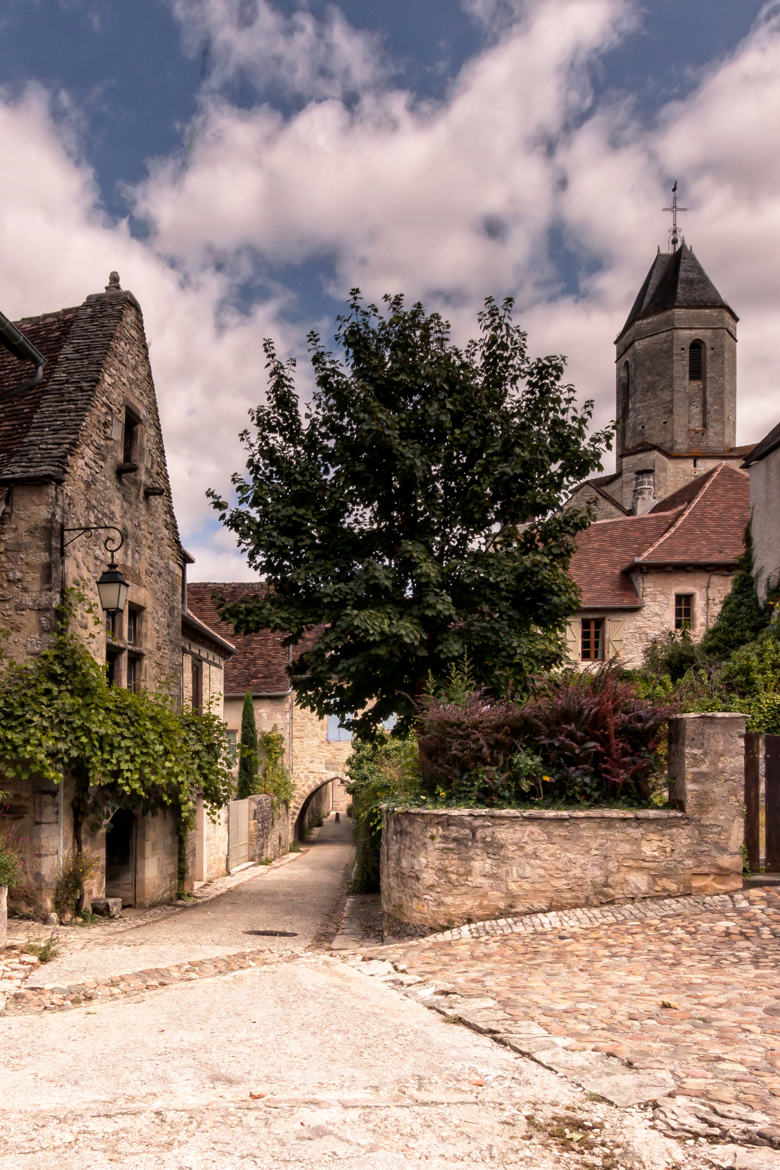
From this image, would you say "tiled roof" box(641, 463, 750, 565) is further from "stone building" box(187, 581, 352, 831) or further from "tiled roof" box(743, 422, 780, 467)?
"stone building" box(187, 581, 352, 831)

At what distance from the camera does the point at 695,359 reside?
51.5 metres

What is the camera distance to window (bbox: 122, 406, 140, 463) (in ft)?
43.3

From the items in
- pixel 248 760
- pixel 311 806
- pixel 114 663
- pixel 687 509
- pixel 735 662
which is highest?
pixel 687 509

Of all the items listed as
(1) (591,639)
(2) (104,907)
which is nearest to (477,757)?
(2) (104,907)

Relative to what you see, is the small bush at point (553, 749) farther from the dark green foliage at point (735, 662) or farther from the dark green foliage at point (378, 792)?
the dark green foliage at point (735, 662)

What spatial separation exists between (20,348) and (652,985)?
9.57 meters

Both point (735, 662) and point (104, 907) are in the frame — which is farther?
point (735, 662)

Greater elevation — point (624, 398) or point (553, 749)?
point (624, 398)

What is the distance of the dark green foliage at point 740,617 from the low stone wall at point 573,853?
1235cm

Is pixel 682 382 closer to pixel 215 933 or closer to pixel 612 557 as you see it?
pixel 612 557

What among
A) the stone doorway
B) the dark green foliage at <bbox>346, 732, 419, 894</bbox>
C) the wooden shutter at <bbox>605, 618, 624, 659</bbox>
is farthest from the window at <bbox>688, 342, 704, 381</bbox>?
the stone doorway

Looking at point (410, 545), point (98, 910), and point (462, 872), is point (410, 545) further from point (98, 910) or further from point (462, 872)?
point (98, 910)

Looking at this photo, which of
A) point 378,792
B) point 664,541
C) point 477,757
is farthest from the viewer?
point 664,541

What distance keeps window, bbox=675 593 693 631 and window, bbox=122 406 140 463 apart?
1875cm
